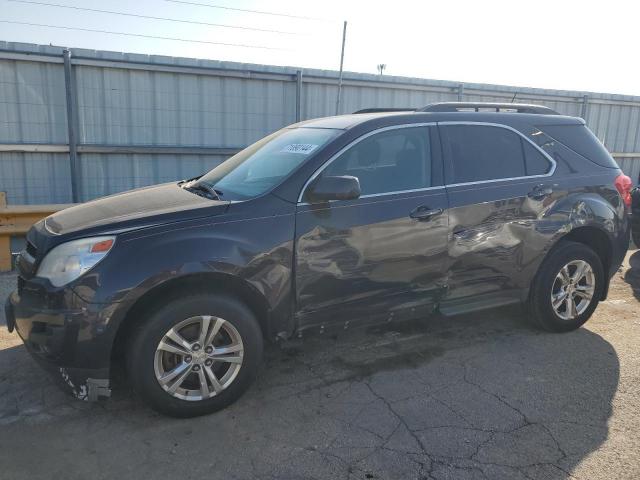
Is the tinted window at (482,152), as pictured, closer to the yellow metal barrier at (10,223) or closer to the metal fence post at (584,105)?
the yellow metal barrier at (10,223)

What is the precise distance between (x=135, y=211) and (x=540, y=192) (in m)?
3.15

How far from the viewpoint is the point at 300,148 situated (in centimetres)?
380

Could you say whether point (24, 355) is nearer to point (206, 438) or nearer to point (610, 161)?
point (206, 438)

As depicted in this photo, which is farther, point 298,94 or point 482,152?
point 298,94

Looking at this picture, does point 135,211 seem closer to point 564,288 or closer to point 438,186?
point 438,186

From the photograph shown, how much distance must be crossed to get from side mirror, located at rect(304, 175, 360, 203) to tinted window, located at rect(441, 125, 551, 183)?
3.33 ft

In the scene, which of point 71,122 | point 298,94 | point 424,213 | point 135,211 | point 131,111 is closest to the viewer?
point 135,211

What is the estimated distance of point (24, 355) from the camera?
400 centimetres

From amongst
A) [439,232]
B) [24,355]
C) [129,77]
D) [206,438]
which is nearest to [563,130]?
[439,232]

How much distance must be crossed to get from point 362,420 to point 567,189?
2.69 m

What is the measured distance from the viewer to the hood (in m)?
3.12

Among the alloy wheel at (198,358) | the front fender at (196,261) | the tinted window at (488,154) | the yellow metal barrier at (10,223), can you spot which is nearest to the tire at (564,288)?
the tinted window at (488,154)

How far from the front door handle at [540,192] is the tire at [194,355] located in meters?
2.50

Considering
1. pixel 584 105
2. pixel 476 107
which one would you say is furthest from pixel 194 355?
pixel 584 105
